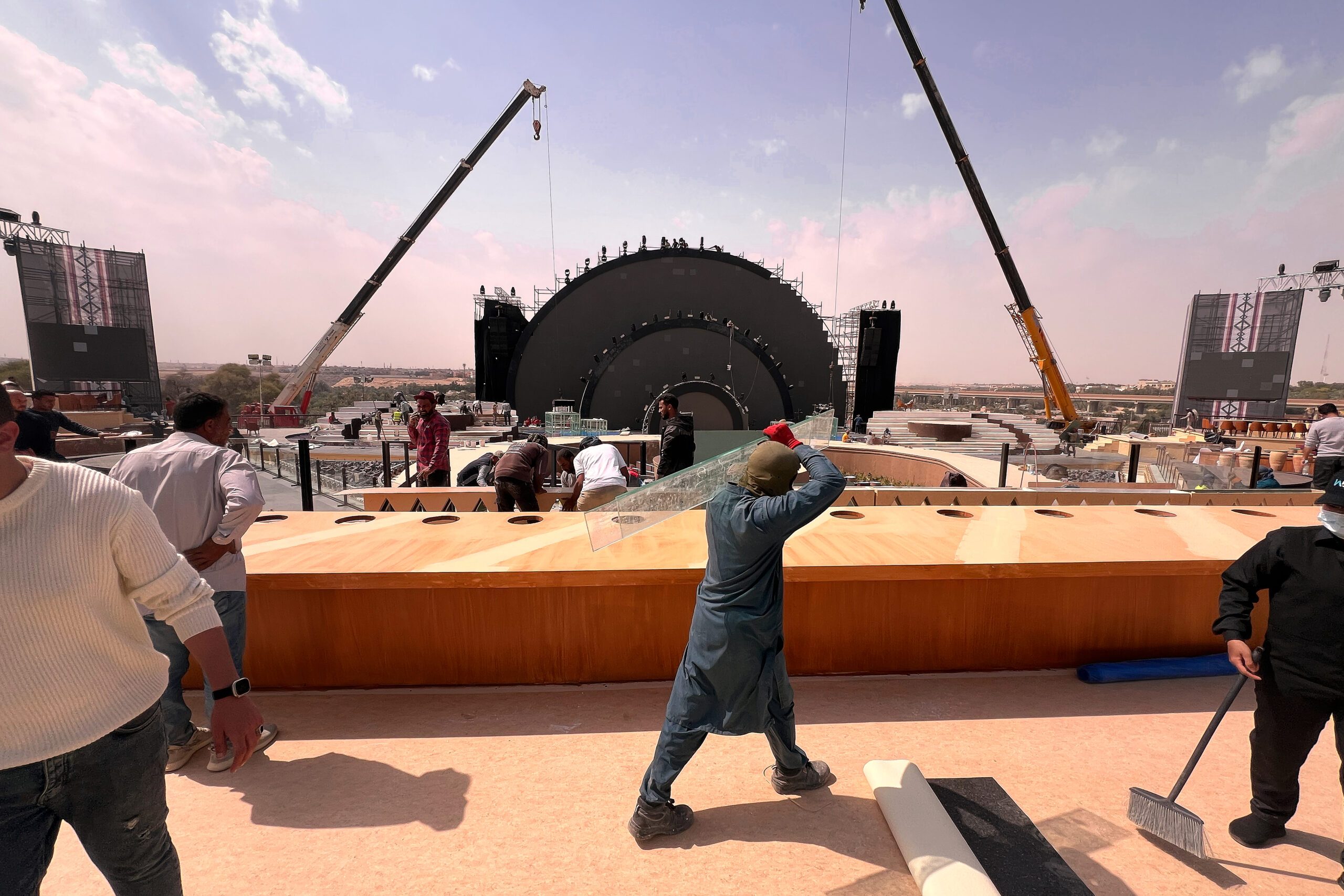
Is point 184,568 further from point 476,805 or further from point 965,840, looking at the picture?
point 965,840

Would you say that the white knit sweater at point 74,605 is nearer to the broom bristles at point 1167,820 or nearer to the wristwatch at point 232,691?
the wristwatch at point 232,691

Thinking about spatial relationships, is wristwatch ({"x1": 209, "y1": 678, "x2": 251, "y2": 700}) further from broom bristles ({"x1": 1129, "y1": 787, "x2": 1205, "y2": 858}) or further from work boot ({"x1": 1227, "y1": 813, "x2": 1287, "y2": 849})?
work boot ({"x1": 1227, "y1": 813, "x2": 1287, "y2": 849})

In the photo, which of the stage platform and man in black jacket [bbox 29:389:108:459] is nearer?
the stage platform

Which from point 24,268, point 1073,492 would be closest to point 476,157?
point 24,268

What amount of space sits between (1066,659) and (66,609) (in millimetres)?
5236

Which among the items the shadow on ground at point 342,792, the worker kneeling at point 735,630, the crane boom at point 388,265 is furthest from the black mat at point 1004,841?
the crane boom at point 388,265

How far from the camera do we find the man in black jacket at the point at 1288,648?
7.51 ft

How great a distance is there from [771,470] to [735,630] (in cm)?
69

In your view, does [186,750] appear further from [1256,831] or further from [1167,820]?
[1256,831]

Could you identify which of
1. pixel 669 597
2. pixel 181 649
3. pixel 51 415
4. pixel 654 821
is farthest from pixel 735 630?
pixel 51 415

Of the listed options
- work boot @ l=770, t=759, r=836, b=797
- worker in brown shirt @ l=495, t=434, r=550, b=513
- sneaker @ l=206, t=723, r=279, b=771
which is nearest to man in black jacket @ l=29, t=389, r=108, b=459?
worker in brown shirt @ l=495, t=434, r=550, b=513

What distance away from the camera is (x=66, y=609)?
145 cm

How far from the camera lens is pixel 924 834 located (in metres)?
2.37

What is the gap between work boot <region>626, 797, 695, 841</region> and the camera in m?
2.42
